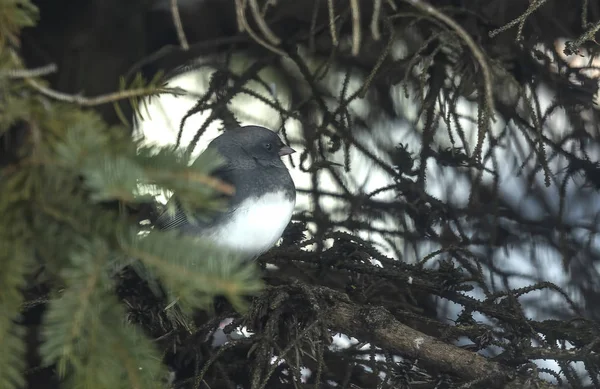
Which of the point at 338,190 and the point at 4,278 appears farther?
the point at 338,190

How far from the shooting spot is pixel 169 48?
6.36ft

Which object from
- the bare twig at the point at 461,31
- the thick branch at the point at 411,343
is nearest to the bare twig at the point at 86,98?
the bare twig at the point at 461,31

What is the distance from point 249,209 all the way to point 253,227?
53 mm

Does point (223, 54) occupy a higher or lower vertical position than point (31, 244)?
higher

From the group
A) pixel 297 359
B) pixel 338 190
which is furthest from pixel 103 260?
pixel 338 190

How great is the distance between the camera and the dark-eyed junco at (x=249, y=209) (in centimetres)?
183

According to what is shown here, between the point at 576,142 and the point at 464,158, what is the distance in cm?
43

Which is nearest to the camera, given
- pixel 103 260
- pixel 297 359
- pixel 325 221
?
pixel 103 260

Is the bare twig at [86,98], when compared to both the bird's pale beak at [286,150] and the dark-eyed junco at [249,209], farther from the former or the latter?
the bird's pale beak at [286,150]

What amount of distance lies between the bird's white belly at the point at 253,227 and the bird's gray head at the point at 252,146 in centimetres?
23

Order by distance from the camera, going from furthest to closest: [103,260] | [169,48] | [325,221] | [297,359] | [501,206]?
[501,206], [325,221], [169,48], [297,359], [103,260]

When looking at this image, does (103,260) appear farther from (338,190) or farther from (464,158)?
(338,190)

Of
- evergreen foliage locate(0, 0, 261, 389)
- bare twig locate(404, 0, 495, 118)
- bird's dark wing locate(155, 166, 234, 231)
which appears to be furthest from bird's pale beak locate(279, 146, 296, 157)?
evergreen foliage locate(0, 0, 261, 389)

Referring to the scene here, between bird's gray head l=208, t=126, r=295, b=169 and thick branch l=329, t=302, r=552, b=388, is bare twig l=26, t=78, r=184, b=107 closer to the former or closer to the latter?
thick branch l=329, t=302, r=552, b=388
